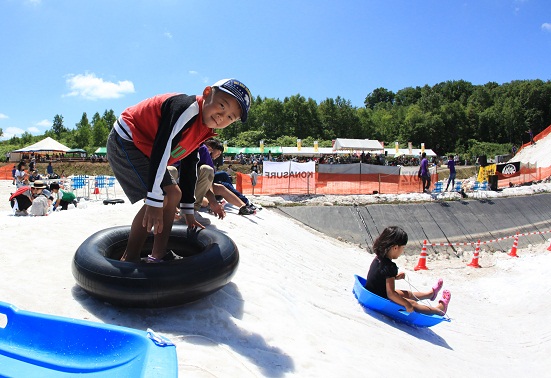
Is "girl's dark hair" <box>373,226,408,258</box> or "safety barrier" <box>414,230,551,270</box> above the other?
"girl's dark hair" <box>373,226,408,258</box>

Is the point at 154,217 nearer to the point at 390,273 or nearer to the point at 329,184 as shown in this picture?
the point at 390,273

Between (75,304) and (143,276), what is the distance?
695 mm

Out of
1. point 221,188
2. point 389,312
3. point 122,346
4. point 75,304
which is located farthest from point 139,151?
point 221,188

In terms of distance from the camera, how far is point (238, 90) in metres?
2.95

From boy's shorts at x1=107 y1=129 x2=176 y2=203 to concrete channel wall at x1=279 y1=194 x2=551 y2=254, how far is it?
374 inches

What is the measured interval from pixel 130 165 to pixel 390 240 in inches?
126

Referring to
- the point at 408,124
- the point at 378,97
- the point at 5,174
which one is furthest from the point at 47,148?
the point at 378,97

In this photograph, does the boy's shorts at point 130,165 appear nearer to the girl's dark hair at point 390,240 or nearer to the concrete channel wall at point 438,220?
the girl's dark hair at point 390,240

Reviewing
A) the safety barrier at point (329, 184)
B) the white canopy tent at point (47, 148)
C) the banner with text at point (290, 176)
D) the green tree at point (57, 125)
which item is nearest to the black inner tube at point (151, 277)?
the safety barrier at point (329, 184)

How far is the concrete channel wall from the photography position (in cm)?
1279

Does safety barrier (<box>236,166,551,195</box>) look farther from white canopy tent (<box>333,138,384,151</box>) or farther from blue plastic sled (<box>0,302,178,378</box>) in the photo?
white canopy tent (<box>333,138,384,151</box>)

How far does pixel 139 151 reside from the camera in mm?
3252

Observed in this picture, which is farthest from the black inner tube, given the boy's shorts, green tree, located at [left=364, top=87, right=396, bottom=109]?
green tree, located at [left=364, top=87, right=396, bottom=109]

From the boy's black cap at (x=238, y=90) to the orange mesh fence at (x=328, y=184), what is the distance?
12.8 metres
